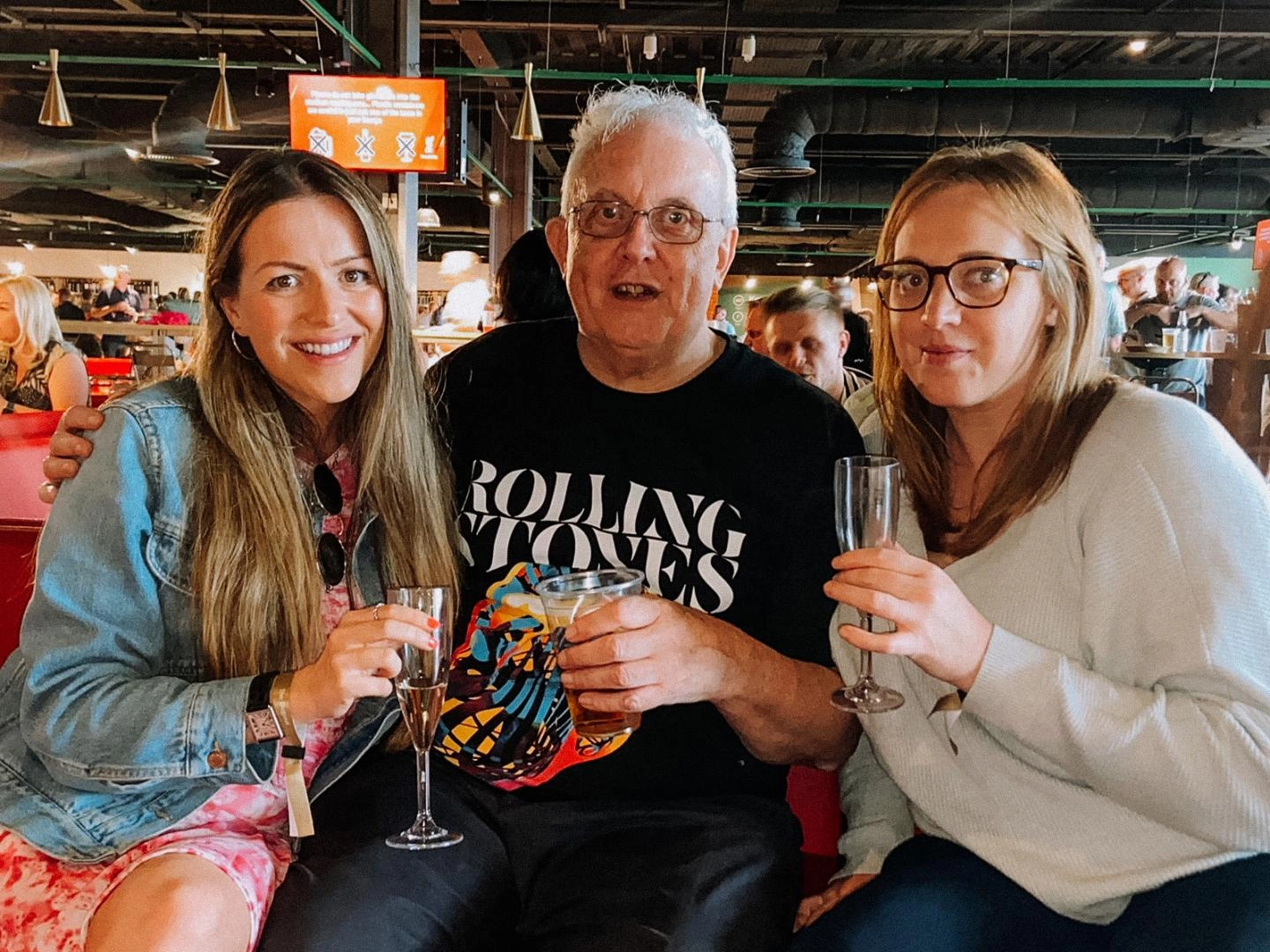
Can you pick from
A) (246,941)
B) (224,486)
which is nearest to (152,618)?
(224,486)

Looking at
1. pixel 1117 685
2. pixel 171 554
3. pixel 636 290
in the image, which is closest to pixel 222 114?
pixel 636 290

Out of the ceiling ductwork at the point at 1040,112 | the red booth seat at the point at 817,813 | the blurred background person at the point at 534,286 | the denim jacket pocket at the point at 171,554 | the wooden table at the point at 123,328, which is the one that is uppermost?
the ceiling ductwork at the point at 1040,112

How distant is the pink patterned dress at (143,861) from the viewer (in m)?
1.42

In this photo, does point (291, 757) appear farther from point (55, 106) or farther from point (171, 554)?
point (55, 106)

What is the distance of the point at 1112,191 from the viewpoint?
1706 cm

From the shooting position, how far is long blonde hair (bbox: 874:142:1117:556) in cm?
162

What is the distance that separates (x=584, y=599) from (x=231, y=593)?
634 mm

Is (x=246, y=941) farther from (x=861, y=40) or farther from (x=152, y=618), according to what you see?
(x=861, y=40)

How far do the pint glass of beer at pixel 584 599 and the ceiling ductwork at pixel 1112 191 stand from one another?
1588cm

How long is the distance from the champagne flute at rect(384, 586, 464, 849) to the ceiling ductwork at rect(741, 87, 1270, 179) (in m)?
10.6

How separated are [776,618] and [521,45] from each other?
377 inches

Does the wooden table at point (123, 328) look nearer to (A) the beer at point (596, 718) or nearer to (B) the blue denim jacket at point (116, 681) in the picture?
(B) the blue denim jacket at point (116, 681)

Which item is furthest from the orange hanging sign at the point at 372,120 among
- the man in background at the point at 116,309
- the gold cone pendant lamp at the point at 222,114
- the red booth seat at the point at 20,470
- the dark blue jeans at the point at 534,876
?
the dark blue jeans at the point at 534,876

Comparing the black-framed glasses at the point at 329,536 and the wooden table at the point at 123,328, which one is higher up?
the wooden table at the point at 123,328
